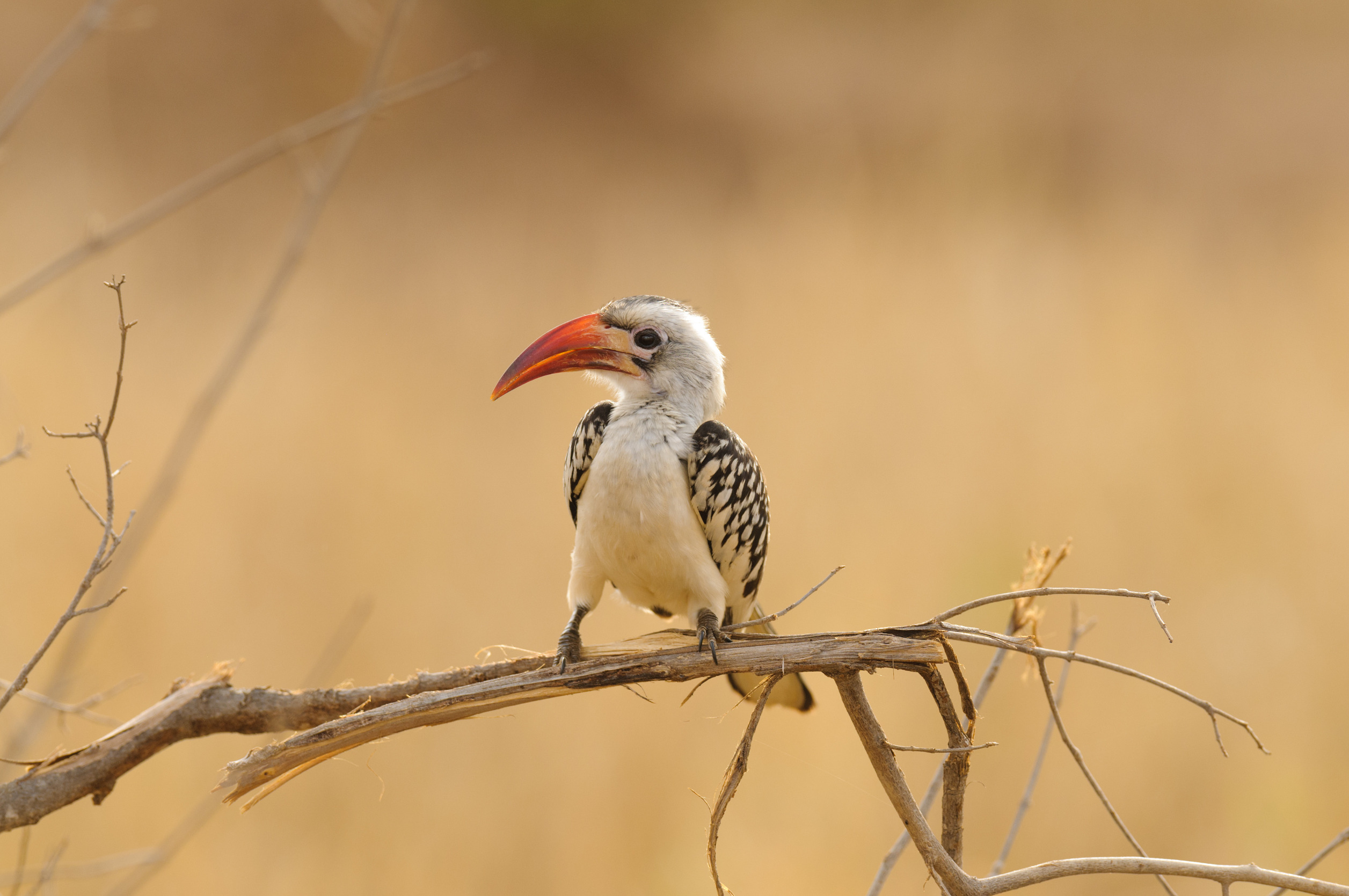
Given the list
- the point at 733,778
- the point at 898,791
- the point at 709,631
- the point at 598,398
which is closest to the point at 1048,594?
the point at 898,791

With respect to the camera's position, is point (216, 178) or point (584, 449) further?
point (584, 449)

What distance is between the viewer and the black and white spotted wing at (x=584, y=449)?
1.80m

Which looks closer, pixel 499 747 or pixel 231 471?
pixel 499 747

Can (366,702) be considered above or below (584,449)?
below

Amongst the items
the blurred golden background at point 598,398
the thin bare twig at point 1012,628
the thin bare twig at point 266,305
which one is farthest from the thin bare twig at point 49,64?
the thin bare twig at point 1012,628

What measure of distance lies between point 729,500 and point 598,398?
2605 millimetres

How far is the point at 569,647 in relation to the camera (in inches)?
63.7

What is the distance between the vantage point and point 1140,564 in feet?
12.5

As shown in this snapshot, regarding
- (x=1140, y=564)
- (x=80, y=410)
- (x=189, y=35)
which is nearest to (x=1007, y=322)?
(x=1140, y=564)

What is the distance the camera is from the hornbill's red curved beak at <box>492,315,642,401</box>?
1.84 m

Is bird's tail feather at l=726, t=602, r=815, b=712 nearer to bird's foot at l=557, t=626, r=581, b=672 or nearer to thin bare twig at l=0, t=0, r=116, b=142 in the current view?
bird's foot at l=557, t=626, r=581, b=672

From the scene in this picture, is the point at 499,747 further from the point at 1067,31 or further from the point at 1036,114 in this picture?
the point at 1067,31

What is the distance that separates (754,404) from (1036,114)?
431 centimetres

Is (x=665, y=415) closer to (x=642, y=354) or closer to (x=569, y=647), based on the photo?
(x=642, y=354)
